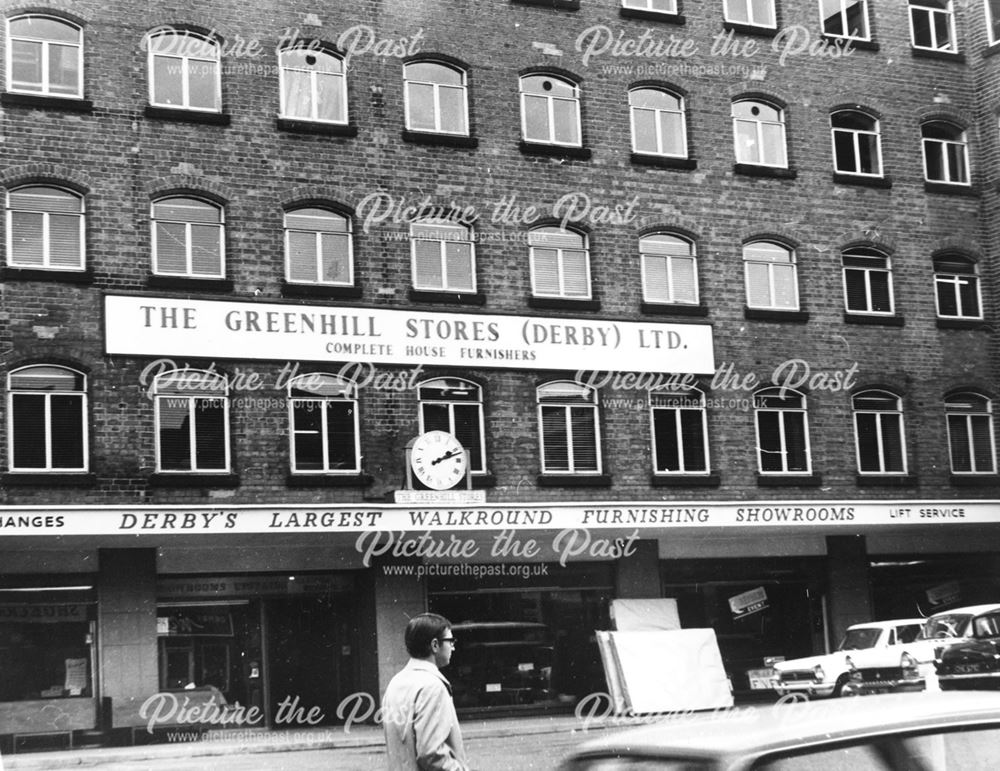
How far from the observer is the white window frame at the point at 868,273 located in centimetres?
2798

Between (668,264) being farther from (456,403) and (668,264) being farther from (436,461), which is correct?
(436,461)

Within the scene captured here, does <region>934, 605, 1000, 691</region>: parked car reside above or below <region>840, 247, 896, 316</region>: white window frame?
below

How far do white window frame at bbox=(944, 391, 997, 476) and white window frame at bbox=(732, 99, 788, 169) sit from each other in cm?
593

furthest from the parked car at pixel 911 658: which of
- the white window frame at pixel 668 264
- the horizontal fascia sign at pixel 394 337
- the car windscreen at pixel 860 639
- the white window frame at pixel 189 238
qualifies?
the white window frame at pixel 189 238

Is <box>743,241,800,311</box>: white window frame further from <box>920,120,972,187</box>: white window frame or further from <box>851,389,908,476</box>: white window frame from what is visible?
<box>920,120,972,187</box>: white window frame

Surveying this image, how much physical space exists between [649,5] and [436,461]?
1019 centimetres

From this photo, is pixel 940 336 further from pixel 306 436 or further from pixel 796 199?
pixel 306 436

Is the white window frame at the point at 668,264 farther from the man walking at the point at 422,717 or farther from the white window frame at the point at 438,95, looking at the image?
the man walking at the point at 422,717

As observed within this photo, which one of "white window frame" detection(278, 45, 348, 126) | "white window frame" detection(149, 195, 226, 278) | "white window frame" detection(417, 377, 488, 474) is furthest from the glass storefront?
"white window frame" detection(278, 45, 348, 126)

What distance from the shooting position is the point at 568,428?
25.2 metres

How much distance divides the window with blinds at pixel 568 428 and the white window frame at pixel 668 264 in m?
2.36

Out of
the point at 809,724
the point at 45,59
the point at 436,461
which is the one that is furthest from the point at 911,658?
the point at 809,724

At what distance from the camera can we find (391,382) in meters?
23.8

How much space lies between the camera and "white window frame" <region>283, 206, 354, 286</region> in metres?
23.6
